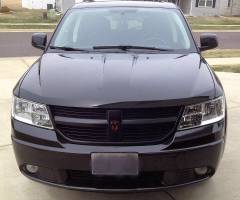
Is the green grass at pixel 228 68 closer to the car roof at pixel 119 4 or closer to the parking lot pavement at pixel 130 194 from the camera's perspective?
the parking lot pavement at pixel 130 194

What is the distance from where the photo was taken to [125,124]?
10.7 ft

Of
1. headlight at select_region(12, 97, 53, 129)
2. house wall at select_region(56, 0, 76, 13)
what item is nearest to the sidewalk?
headlight at select_region(12, 97, 53, 129)

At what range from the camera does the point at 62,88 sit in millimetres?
3488

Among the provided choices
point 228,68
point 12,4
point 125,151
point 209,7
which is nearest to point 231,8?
point 209,7

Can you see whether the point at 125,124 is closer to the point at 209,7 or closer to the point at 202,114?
the point at 202,114

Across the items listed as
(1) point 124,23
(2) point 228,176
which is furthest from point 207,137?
(1) point 124,23

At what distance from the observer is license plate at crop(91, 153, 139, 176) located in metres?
3.19

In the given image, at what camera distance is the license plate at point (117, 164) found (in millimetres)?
3186

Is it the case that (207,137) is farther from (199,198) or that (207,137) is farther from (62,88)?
(62,88)

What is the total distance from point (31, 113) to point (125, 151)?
776 mm

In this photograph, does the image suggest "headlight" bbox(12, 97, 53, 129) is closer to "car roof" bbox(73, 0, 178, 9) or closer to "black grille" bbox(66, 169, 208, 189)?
"black grille" bbox(66, 169, 208, 189)

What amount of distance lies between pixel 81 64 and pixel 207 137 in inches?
50.4

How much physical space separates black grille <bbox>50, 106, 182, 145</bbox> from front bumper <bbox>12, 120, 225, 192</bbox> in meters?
0.07

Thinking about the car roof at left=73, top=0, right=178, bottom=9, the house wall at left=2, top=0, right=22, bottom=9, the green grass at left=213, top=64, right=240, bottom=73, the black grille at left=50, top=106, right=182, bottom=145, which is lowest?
the house wall at left=2, top=0, right=22, bottom=9
